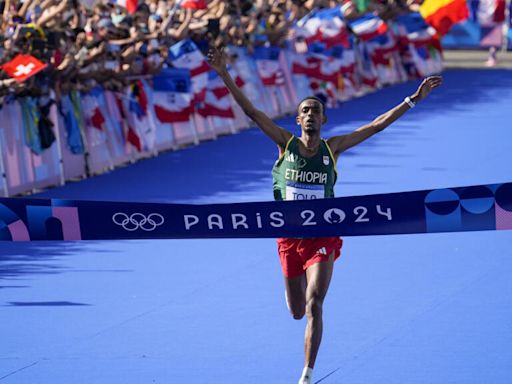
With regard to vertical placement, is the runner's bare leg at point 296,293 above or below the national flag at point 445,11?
above

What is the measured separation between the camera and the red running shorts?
349 inches

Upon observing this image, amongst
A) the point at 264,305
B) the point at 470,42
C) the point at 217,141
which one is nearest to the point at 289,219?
the point at 264,305

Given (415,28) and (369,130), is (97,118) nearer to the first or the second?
(369,130)

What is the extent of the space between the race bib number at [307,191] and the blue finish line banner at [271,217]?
0.71 ft

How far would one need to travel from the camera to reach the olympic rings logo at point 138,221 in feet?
29.3

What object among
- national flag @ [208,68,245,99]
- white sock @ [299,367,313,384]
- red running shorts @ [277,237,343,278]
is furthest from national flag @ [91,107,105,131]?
white sock @ [299,367,313,384]

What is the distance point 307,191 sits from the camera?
902 cm

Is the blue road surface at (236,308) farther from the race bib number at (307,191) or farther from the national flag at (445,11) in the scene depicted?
the national flag at (445,11)

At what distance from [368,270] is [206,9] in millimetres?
11435

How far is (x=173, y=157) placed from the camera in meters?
21.4

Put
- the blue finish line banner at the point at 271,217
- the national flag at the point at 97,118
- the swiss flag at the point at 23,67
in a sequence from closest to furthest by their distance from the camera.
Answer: the blue finish line banner at the point at 271,217 → the swiss flag at the point at 23,67 → the national flag at the point at 97,118

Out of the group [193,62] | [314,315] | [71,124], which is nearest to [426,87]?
[314,315]

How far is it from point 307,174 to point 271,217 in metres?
0.42

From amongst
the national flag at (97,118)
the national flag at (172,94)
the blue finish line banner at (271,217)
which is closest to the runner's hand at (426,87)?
the blue finish line banner at (271,217)
